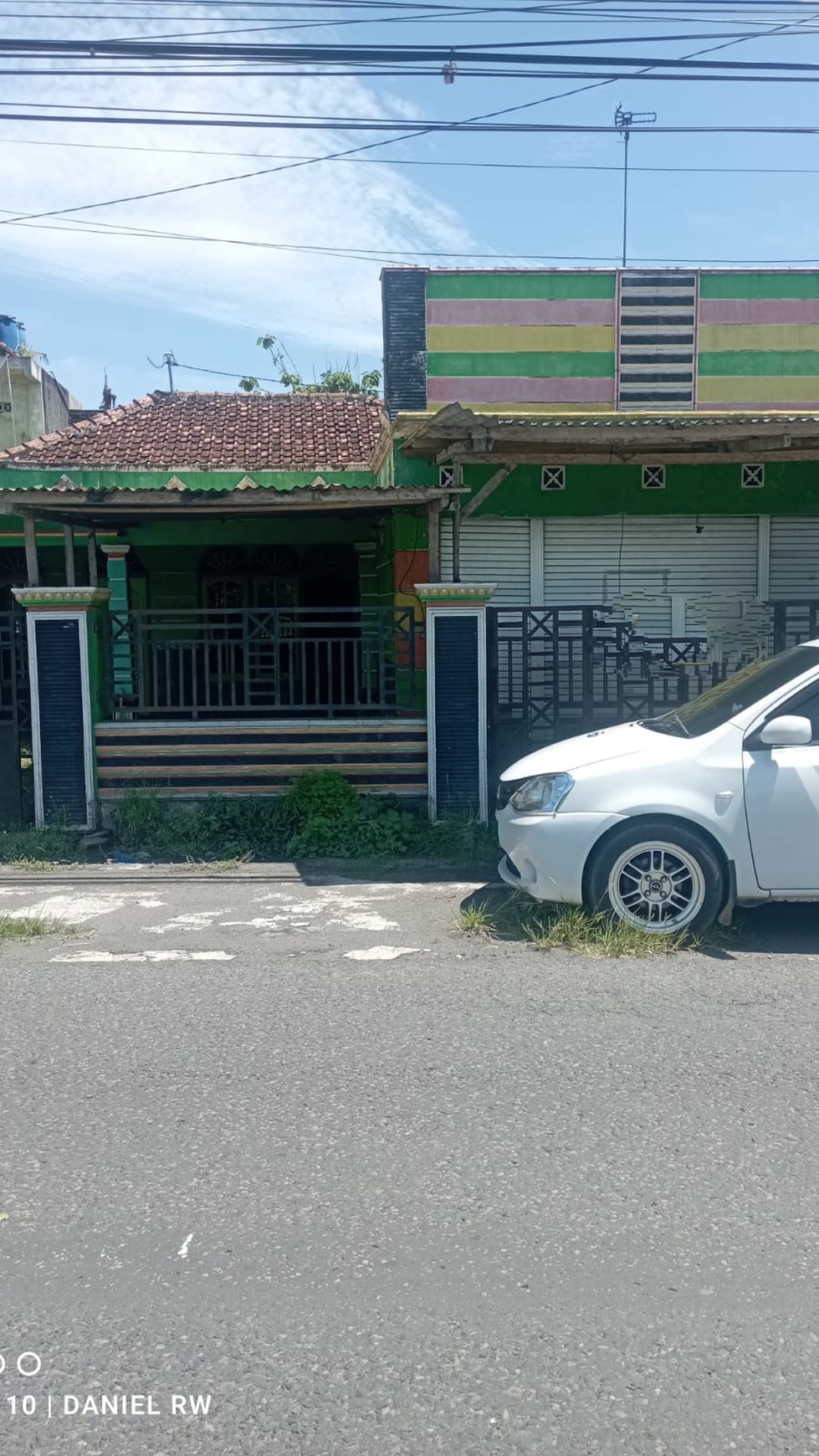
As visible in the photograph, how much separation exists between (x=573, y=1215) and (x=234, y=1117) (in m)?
1.25

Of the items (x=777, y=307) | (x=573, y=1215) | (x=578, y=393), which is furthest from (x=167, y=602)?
(x=573, y=1215)

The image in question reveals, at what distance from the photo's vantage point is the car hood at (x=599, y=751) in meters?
5.96

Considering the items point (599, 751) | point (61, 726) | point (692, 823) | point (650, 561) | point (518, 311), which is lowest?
point (692, 823)

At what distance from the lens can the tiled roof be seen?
Answer: 40.7 feet

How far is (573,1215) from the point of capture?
10.5 ft

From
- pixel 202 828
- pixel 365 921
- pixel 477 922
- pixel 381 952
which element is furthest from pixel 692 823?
pixel 202 828

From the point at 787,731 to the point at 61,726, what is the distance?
5.71 m

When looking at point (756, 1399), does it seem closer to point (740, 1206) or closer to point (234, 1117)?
point (740, 1206)

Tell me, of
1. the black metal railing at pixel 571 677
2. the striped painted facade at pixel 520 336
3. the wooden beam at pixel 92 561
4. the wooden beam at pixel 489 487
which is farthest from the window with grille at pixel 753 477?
the wooden beam at pixel 92 561

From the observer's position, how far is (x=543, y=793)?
6.02 m

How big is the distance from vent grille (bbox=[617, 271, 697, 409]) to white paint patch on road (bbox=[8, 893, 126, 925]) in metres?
7.58

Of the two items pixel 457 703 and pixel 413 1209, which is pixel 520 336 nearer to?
pixel 457 703

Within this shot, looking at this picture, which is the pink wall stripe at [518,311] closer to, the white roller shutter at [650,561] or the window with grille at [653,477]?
the window with grille at [653,477]

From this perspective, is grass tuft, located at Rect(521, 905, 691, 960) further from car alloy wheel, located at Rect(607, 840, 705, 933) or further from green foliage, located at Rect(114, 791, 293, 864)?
green foliage, located at Rect(114, 791, 293, 864)
